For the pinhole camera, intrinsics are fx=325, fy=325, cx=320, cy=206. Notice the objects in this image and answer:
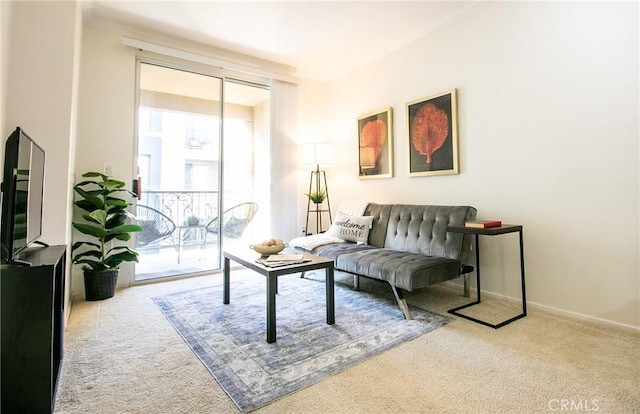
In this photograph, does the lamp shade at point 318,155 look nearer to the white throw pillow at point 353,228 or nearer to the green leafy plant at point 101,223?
the white throw pillow at point 353,228

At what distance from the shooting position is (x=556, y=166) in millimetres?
2402

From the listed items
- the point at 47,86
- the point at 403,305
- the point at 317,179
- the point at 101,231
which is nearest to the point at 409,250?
the point at 403,305

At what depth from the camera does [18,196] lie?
138cm

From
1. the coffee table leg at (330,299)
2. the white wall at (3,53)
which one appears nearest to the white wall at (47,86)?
the white wall at (3,53)

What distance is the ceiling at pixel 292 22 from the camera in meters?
2.89

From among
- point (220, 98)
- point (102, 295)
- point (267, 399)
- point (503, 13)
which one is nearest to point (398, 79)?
point (503, 13)

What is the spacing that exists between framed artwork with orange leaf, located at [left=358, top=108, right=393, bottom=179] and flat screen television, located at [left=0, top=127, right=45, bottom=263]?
3.08 m

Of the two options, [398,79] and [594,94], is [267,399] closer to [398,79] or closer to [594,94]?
[594,94]

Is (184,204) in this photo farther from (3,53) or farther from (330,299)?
(330,299)

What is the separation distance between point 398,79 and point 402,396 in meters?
3.20

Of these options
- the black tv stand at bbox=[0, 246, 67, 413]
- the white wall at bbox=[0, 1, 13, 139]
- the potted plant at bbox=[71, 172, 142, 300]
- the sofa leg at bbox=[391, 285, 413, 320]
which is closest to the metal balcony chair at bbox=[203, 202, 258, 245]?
the potted plant at bbox=[71, 172, 142, 300]

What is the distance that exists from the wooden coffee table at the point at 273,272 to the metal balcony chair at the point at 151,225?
4.50 ft

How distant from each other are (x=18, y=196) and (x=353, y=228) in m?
2.60

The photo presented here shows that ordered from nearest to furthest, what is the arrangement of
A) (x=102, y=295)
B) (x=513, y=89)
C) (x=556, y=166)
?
(x=556, y=166) → (x=513, y=89) → (x=102, y=295)
